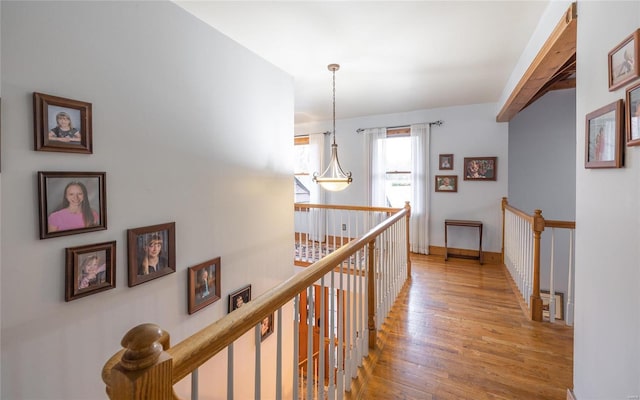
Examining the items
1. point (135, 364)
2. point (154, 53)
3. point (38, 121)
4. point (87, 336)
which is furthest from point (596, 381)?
point (154, 53)

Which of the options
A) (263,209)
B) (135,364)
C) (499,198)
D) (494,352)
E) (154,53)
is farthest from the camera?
(499,198)

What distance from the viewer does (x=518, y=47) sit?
283 centimetres

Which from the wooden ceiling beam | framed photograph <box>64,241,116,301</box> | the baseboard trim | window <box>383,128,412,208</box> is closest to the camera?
framed photograph <box>64,241,116,301</box>

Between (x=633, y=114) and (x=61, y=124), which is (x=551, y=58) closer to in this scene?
(x=633, y=114)

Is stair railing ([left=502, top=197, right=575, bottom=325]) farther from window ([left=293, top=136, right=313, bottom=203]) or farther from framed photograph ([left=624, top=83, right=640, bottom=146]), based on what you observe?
window ([left=293, top=136, right=313, bottom=203])

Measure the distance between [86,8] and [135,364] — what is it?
2.06 meters

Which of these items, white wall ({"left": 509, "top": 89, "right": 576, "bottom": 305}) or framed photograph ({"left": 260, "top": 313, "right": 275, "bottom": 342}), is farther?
white wall ({"left": 509, "top": 89, "right": 576, "bottom": 305})

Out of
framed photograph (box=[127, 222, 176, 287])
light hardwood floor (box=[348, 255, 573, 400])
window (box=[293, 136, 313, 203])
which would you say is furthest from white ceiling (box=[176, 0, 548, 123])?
light hardwood floor (box=[348, 255, 573, 400])

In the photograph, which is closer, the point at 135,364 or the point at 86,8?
the point at 135,364

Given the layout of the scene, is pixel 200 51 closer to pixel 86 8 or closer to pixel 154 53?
pixel 154 53

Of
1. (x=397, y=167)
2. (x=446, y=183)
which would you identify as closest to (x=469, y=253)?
(x=446, y=183)

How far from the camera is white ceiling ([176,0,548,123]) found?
2.21 m

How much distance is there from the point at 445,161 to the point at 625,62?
4.24 meters

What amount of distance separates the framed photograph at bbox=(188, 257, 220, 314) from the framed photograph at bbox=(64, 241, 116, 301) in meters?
0.60
